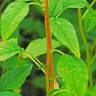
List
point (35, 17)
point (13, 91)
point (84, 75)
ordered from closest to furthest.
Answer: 1. point (84, 75)
2. point (13, 91)
3. point (35, 17)

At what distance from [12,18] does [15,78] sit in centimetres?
15

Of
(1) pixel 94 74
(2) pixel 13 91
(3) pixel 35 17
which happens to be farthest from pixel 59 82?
(3) pixel 35 17

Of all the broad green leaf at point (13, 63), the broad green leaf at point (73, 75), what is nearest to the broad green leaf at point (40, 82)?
the broad green leaf at point (13, 63)

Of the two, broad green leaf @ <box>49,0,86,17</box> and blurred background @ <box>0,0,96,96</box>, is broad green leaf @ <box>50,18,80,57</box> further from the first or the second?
blurred background @ <box>0,0,96,96</box>

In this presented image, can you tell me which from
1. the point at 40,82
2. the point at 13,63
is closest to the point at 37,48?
the point at 13,63

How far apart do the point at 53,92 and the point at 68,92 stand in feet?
0.10

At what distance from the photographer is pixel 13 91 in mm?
907

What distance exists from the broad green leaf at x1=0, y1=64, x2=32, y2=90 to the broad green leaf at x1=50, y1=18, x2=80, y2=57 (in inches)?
5.4

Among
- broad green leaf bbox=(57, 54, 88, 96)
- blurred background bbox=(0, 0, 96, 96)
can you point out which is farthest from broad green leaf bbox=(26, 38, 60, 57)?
blurred background bbox=(0, 0, 96, 96)

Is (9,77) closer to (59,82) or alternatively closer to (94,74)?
(59,82)

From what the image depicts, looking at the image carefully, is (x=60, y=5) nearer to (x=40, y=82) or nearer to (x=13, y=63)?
(x=13, y=63)

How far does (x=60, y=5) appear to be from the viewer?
838 millimetres

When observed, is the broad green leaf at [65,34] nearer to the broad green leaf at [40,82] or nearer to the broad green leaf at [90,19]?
the broad green leaf at [90,19]

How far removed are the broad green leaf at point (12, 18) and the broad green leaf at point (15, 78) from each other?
10cm
